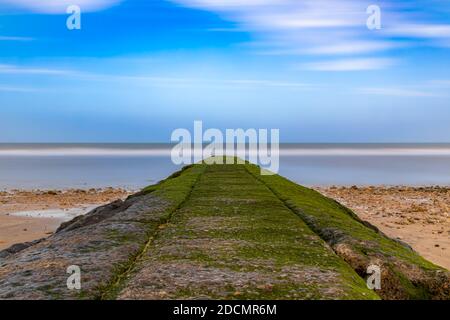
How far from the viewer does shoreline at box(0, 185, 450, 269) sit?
21438mm

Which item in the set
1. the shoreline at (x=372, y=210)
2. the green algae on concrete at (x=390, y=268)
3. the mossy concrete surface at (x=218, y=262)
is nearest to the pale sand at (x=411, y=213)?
the shoreline at (x=372, y=210)

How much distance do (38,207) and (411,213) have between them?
22630 mm

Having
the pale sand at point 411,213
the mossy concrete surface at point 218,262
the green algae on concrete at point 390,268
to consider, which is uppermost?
the mossy concrete surface at point 218,262

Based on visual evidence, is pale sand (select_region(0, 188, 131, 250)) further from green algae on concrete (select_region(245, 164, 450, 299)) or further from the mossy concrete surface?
green algae on concrete (select_region(245, 164, 450, 299))

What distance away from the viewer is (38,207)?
32.4 metres

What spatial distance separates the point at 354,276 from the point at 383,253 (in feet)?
5.56

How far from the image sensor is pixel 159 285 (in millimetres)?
6062

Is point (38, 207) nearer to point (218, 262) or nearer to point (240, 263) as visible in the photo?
point (218, 262)

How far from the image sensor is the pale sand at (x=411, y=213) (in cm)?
2030

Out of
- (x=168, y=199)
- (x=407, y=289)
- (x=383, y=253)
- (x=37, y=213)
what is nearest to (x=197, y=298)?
(x=407, y=289)

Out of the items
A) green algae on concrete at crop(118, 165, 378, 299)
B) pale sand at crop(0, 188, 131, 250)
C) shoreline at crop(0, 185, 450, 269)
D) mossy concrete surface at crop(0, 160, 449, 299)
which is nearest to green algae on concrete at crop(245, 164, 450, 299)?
mossy concrete surface at crop(0, 160, 449, 299)

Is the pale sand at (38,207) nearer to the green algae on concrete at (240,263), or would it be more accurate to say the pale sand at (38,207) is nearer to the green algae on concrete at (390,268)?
the green algae on concrete at (240,263)

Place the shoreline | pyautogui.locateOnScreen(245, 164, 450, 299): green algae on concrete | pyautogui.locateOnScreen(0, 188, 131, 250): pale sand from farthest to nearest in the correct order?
pyautogui.locateOnScreen(0, 188, 131, 250): pale sand
the shoreline
pyautogui.locateOnScreen(245, 164, 450, 299): green algae on concrete
